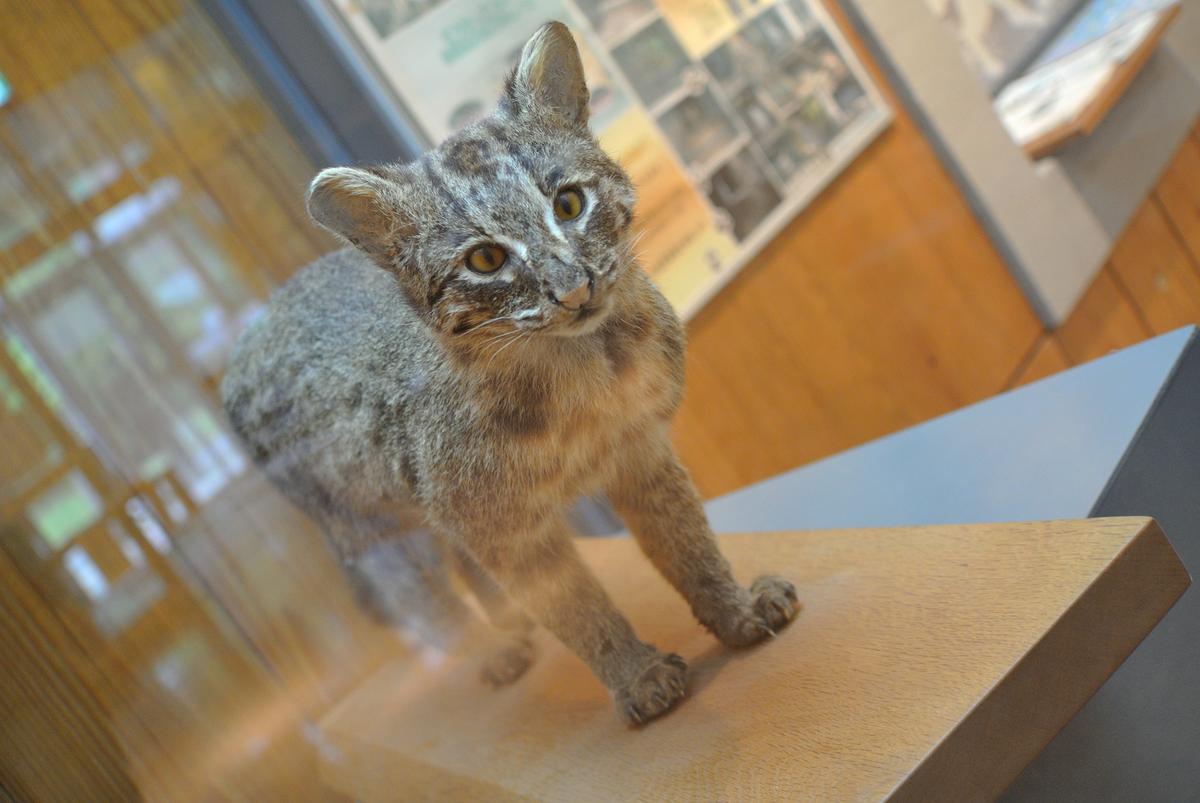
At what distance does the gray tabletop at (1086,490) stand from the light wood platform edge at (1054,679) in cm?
14

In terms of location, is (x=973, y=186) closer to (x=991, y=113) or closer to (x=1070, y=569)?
(x=991, y=113)

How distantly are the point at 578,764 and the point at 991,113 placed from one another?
190 centimetres

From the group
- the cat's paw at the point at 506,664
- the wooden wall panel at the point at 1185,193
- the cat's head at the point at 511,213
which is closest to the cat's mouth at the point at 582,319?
the cat's head at the point at 511,213

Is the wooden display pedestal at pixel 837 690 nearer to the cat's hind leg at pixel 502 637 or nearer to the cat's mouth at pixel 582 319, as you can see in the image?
the cat's hind leg at pixel 502 637

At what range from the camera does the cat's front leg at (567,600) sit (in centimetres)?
136

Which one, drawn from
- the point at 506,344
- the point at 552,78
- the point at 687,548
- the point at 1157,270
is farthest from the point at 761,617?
the point at 1157,270

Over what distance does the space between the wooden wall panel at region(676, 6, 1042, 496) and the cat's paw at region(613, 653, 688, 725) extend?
721 mm

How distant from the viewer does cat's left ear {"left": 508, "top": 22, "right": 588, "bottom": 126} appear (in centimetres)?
118

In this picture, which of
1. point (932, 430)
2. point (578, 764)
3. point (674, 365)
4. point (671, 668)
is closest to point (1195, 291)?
point (932, 430)

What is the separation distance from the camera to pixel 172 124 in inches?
52.8

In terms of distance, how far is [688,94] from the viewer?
6.65ft

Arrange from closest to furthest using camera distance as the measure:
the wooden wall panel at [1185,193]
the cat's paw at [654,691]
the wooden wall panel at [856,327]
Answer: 1. the cat's paw at [654,691]
2. the wooden wall panel at [1185,193]
3. the wooden wall panel at [856,327]

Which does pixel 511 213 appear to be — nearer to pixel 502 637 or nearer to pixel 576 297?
pixel 576 297

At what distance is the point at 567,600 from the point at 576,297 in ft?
1.72
